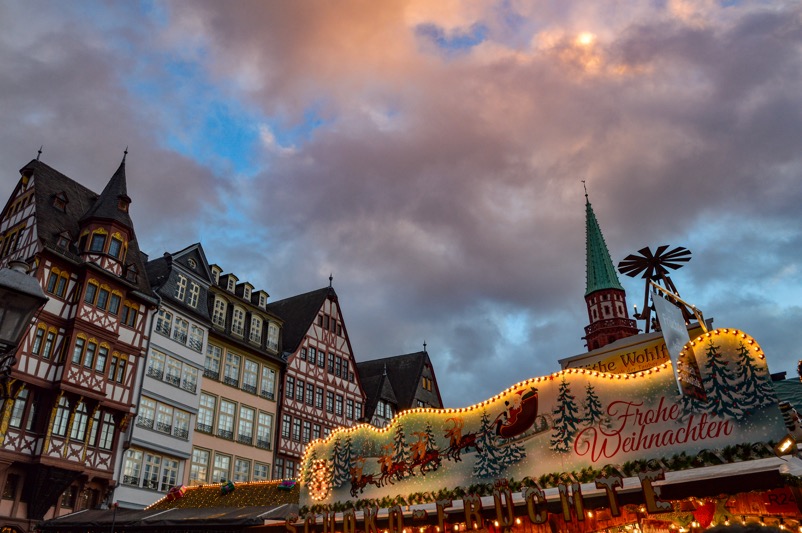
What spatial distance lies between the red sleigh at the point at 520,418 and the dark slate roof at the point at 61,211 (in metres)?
21.8

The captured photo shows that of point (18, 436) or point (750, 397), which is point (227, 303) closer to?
point (18, 436)

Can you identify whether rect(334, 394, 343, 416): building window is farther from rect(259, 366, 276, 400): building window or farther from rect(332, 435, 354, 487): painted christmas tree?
rect(332, 435, 354, 487): painted christmas tree

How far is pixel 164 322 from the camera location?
32875mm

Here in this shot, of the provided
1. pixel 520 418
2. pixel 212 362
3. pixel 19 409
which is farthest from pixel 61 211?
pixel 520 418

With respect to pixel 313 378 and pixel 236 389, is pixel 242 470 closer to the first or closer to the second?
pixel 236 389

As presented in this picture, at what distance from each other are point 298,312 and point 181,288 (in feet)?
36.1

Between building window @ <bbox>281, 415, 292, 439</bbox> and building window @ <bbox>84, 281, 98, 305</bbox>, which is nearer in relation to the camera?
building window @ <bbox>84, 281, 98, 305</bbox>

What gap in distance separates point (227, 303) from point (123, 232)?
8.45m

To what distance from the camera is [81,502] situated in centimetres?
2694

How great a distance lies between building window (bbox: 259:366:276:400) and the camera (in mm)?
38094

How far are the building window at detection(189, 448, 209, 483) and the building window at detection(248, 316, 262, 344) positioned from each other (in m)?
7.66

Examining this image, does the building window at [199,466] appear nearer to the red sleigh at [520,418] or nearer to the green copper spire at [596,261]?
the red sleigh at [520,418]

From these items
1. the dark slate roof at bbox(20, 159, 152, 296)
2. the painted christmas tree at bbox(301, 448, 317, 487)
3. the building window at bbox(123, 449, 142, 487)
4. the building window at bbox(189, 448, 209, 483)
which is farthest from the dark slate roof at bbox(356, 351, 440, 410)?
the painted christmas tree at bbox(301, 448, 317, 487)

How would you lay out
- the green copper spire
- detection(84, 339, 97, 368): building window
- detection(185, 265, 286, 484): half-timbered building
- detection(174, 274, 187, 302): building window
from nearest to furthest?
detection(84, 339, 97, 368): building window → detection(185, 265, 286, 484): half-timbered building → detection(174, 274, 187, 302): building window → the green copper spire
